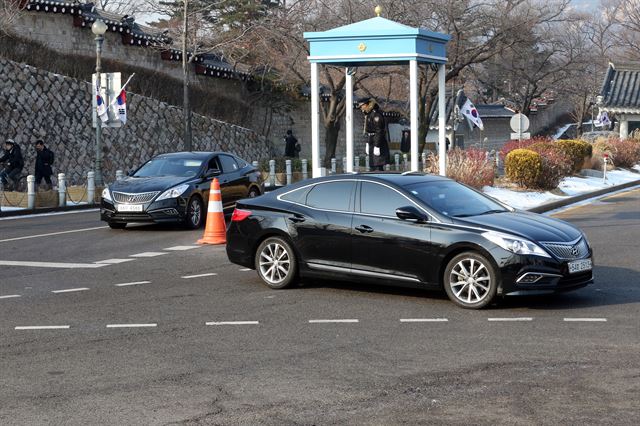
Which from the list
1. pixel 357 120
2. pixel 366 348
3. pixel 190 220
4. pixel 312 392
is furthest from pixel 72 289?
pixel 357 120

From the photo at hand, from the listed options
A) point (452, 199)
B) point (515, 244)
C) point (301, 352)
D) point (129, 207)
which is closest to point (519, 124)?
point (129, 207)

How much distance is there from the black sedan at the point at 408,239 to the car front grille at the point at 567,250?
0.05ft

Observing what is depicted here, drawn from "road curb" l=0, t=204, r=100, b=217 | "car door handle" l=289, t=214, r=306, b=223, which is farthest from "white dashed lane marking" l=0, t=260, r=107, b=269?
"road curb" l=0, t=204, r=100, b=217

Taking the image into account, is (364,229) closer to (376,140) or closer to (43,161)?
(376,140)

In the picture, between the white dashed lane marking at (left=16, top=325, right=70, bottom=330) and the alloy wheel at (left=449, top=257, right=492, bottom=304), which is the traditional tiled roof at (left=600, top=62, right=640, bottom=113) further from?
the white dashed lane marking at (left=16, top=325, right=70, bottom=330)

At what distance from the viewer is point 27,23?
3938 cm

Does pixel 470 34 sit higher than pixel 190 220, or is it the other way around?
pixel 470 34

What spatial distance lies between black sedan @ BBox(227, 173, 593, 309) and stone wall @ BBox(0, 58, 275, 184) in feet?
80.9

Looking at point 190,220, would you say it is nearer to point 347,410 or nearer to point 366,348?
point 366,348

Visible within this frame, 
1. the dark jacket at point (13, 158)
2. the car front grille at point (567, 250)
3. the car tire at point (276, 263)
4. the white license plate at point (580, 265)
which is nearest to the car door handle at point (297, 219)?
the car tire at point (276, 263)

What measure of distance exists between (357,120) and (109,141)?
75.7ft

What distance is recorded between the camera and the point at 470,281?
10758 mm

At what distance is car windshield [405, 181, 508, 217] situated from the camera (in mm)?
11500

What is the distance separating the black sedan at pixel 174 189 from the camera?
19.4 metres
